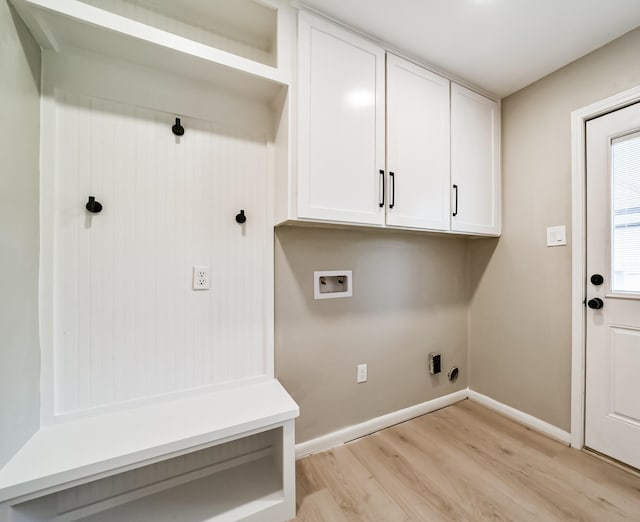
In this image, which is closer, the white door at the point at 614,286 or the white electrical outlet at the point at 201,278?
the white electrical outlet at the point at 201,278

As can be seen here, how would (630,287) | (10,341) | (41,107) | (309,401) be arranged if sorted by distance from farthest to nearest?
(309,401), (630,287), (41,107), (10,341)

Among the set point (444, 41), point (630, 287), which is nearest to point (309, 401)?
point (630, 287)

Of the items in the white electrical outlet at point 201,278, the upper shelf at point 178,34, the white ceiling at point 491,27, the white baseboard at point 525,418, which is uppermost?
the white ceiling at point 491,27

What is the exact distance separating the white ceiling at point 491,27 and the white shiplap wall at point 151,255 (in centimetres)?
90

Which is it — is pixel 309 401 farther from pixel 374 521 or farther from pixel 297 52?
pixel 297 52

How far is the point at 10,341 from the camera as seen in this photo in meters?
0.90

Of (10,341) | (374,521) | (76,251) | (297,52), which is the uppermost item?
(297,52)

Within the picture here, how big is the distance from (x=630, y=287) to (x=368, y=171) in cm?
157

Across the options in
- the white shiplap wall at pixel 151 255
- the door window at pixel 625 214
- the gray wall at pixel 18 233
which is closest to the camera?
the gray wall at pixel 18 233

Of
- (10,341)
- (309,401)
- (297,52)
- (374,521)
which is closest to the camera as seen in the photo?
(10,341)

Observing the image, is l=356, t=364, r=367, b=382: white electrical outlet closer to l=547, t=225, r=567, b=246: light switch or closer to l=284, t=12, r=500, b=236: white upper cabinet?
l=284, t=12, r=500, b=236: white upper cabinet

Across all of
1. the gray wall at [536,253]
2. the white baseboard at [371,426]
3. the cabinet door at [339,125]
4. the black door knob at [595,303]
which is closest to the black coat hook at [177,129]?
the cabinet door at [339,125]

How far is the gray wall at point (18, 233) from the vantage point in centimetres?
88

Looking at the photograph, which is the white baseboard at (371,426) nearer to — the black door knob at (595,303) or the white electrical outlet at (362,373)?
the white electrical outlet at (362,373)
